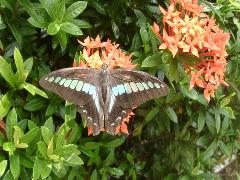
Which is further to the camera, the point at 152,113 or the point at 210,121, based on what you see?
the point at 210,121

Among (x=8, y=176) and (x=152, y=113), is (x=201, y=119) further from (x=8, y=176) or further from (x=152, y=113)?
(x=8, y=176)

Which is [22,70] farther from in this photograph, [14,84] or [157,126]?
[157,126]

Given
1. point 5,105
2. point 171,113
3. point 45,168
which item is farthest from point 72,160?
point 171,113

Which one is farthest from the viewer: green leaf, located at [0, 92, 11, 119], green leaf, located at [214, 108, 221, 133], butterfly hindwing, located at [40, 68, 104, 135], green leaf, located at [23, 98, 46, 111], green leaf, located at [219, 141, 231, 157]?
green leaf, located at [219, 141, 231, 157]

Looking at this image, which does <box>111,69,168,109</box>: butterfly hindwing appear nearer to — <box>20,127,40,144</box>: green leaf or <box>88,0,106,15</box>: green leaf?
<box>20,127,40,144</box>: green leaf

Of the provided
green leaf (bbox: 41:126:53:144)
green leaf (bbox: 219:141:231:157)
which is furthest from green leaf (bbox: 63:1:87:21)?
green leaf (bbox: 219:141:231:157)

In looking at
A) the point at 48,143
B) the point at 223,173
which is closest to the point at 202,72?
the point at 48,143

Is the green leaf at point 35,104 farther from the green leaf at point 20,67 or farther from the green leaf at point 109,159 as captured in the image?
the green leaf at point 109,159

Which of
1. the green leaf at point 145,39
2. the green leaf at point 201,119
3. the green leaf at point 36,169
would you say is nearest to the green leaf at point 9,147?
the green leaf at point 36,169
